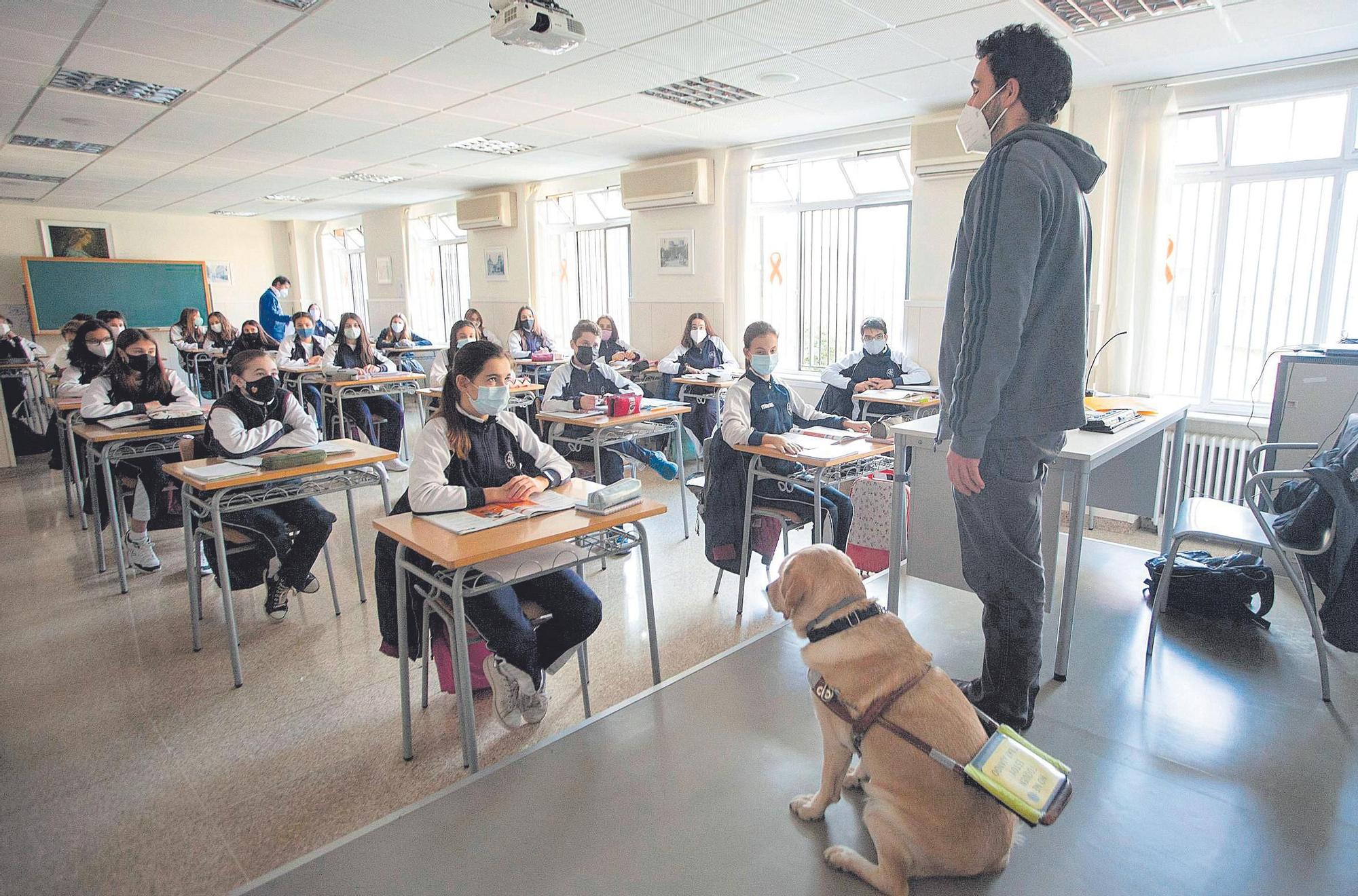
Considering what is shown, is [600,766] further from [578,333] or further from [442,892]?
[578,333]

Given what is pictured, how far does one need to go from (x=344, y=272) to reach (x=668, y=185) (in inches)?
381

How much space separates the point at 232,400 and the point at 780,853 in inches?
116

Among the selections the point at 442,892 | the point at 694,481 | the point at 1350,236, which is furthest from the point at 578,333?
the point at 1350,236

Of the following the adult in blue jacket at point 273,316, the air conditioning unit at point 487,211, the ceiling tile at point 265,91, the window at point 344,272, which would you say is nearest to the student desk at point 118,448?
the ceiling tile at point 265,91

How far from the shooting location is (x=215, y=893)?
1.85m

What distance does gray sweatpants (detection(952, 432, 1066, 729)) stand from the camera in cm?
182

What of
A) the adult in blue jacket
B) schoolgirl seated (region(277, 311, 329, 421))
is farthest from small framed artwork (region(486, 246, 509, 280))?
the adult in blue jacket

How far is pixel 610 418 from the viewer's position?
4270mm

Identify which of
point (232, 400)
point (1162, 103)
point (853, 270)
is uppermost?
point (1162, 103)

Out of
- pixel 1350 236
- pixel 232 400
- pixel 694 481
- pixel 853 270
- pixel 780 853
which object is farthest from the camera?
pixel 853 270

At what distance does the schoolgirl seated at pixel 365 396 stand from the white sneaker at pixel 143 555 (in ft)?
7.77

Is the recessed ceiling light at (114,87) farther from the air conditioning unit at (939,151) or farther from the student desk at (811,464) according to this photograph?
the air conditioning unit at (939,151)

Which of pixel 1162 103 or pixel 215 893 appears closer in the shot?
pixel 215 893

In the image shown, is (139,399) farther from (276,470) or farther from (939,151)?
(939,151)
